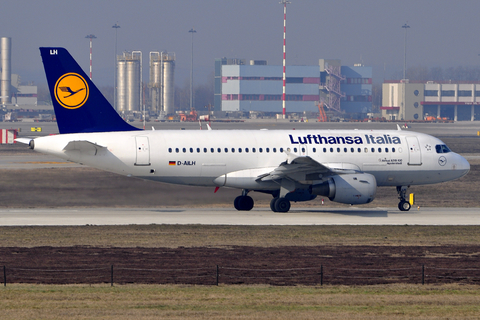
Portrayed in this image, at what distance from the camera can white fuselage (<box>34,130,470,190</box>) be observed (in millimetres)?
36594

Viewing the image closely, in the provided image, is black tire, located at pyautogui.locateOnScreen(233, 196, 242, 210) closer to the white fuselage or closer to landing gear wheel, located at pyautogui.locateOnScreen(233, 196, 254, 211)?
landing gear wheel, located at pyautogui.locateOnScreen(233, 196, 254, 211)

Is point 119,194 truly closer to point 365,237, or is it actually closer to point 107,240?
point 107,240

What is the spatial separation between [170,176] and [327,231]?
997 cm

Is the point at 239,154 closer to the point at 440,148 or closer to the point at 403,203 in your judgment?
the point at 403,203

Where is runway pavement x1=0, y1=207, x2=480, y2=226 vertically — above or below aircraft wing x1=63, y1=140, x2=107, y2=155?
below

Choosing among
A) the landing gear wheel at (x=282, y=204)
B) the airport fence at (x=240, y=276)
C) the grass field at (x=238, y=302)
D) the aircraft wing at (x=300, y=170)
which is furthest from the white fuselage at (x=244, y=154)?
the grass field at (x=238, y=302)

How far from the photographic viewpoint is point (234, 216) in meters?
36.5

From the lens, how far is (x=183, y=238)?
28875 millimetres

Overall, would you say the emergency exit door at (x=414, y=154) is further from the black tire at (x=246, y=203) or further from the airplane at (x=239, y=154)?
the black tire at (x=246, y=203)

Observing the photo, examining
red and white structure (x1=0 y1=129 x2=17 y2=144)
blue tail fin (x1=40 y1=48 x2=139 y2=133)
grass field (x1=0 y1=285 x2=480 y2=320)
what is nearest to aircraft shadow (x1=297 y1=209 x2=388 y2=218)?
blue tail fin (x1=40 y1=48 x2=139 y2=133)

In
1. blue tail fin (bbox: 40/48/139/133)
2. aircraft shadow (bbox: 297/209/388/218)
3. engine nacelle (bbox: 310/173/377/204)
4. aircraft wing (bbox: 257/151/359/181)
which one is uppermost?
blue tail fin (bbox: 40/48/139/133)

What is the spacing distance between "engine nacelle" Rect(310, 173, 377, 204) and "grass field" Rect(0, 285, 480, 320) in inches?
627

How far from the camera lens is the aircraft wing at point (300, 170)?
36.1 m

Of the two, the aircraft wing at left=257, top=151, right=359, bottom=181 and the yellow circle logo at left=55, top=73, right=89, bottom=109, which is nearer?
the aircraft wing at left=257, top=151, right=359, bottom=181
